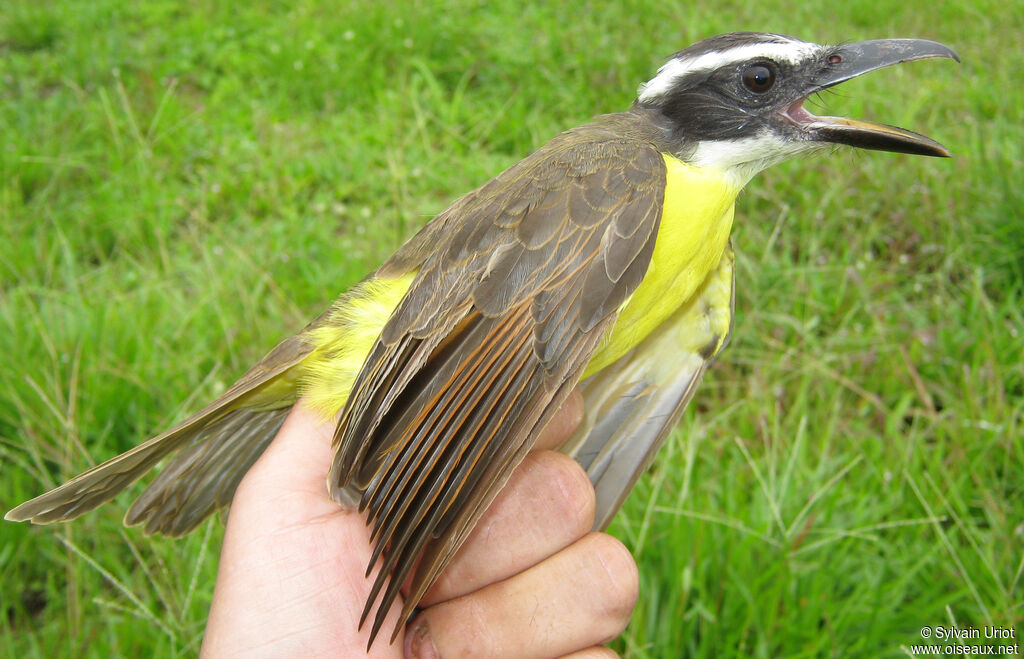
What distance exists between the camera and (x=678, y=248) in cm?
215

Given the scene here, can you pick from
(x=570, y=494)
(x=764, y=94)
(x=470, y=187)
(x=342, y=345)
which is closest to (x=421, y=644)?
(x=570, y=494)

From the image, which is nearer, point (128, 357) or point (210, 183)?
point (128, 357)

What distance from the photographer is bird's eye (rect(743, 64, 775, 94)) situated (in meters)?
2.33

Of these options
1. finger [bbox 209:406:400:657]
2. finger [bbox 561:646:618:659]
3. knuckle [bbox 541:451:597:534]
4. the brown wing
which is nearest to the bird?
the brown wing

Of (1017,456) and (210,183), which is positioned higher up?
(210,183)

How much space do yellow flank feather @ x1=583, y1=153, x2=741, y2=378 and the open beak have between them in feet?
0.98

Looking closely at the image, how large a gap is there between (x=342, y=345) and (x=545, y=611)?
101cm

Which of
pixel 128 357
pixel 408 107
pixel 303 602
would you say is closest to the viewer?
pixel 303 602

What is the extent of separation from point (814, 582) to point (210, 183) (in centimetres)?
449

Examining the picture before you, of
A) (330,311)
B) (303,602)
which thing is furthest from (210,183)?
(303,602)

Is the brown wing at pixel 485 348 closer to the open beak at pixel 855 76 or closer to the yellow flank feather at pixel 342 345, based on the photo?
the yellow flank feather at pixel 342 345

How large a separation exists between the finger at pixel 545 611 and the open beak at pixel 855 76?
1.35 meters

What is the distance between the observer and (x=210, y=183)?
5.29m

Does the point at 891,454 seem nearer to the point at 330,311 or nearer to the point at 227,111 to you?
the point at 330,311
